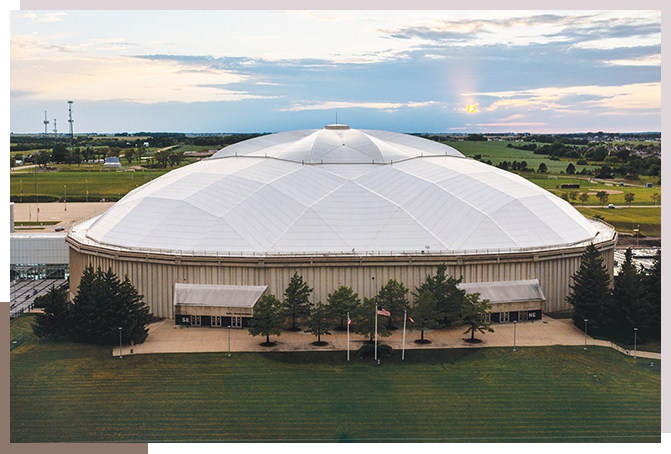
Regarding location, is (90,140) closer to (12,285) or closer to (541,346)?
(12,285)

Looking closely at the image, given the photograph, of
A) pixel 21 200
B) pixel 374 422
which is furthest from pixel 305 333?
pixel 21 200

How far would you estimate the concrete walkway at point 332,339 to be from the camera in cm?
4725

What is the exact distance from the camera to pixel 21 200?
123 meters

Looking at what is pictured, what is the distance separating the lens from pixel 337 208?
192 feet

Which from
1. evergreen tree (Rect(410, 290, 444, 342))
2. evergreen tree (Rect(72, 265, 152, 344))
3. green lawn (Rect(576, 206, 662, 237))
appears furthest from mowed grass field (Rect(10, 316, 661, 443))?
green lawn (Rect(576, 206, 662, 237))

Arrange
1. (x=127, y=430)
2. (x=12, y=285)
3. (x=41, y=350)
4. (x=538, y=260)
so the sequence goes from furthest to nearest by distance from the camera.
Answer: (x=12, y=285) → (x=538, y=260) → (x=41, y=350) → (x=127, y=430)

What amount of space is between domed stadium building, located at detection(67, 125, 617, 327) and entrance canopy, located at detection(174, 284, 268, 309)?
10 centimetres

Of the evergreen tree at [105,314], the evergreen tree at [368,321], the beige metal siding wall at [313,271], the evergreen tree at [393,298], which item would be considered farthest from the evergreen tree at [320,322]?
the evergreen tree at [105,314]

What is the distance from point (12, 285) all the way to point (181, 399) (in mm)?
43408

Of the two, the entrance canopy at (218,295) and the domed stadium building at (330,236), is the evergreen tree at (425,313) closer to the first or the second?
the domed stadium building at (330,236)

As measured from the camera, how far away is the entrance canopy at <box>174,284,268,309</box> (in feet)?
170

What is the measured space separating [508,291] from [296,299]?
18947mm

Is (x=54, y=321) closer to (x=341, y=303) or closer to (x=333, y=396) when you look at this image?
(x=341, y=303)

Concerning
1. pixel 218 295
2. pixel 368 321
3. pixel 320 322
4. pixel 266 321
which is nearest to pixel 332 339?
pixel 320 322
